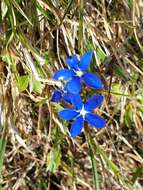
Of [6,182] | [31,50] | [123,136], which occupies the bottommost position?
[6,182]

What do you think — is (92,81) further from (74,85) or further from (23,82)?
(23,82)

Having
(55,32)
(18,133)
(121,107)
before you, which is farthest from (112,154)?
(55,32)

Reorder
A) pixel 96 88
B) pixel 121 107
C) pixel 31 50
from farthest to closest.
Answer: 1. pixel 121 107
2. pixel 31 50
3. pixel 96 88

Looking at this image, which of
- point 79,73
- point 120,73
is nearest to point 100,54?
point 120,73

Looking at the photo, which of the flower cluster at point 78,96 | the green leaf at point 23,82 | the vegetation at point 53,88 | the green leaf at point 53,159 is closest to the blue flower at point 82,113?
the flower cluster at point 78,96

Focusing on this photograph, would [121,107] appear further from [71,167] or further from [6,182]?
[6,182]

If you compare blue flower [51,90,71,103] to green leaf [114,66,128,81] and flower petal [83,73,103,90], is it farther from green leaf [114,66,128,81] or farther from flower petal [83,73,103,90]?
green leaf [114,66,128,81]

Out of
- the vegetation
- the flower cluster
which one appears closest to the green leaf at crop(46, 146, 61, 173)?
the vegetation
